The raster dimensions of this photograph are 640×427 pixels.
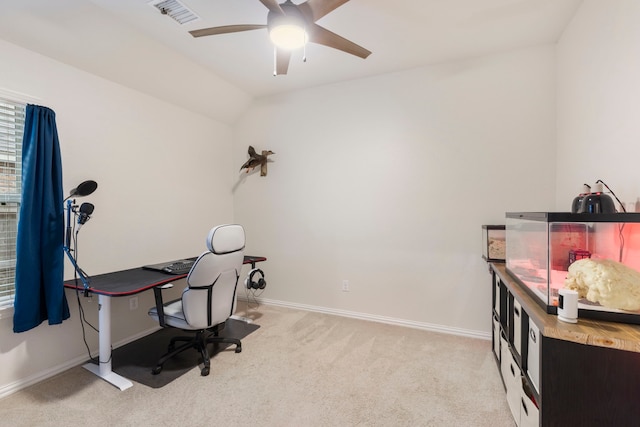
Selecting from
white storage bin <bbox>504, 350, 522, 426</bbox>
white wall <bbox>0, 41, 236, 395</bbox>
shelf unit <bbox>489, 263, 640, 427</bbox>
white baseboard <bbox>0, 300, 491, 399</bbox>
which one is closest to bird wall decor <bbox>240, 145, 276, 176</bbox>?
white wall <bbox>0, 41, 236, 395</bbox>

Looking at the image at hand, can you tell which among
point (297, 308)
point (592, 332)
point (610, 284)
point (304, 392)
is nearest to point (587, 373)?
point (592, 332)

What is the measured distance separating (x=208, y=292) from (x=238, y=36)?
216cm

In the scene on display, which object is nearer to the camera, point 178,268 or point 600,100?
point 600,100

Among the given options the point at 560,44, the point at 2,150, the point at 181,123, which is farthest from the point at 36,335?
the point at 560,44

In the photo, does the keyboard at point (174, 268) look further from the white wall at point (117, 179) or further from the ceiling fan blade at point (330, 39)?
the ceiling fan blade at point (330, 39)

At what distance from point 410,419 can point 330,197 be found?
7.57ft

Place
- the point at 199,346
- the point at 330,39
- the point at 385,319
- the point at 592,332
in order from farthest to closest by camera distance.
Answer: the point at 385,319 < the point at 199,346 < the point at 330,39 < the point at 592,332

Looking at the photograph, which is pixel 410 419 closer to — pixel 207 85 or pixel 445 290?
pixel 445 290

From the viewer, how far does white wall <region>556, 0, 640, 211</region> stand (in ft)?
5.06

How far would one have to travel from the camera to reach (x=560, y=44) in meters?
2.53

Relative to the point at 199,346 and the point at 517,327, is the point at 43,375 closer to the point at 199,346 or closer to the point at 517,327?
the point at 199,346

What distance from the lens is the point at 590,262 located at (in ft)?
4.02

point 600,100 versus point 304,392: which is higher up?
point 600,100

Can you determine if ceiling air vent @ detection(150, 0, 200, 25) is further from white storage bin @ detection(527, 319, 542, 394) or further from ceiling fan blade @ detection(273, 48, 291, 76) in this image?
white storage bin @ detection(527, 319, 542, 394)
